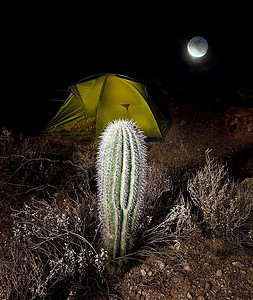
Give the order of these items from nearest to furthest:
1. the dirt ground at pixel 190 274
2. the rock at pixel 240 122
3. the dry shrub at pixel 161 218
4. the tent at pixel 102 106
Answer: the dirt ground at pixel 190 274 < the dry shrub at pixel 161 218 < the tent at pixel 102 106 < the rock at pixel 240 122

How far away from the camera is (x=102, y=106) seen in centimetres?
482

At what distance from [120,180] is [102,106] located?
10.2 ft

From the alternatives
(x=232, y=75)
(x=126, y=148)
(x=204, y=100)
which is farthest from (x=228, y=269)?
(x=232, y=75)

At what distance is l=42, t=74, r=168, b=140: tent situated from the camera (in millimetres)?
4789

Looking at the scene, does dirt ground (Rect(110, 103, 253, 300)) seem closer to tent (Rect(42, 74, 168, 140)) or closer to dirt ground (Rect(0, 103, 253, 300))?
dirt ground (Rect(0, 103, 253, 300))

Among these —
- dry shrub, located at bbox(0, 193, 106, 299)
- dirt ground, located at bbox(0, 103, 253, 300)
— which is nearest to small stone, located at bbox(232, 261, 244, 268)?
dirt ground, located at bbox(0, 103, 253, 300)

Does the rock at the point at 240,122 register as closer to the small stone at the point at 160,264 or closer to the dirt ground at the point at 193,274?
the dirt ground at the point at 193,274

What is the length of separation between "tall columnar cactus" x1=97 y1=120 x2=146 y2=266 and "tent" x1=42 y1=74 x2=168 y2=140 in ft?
Answer: 9.44

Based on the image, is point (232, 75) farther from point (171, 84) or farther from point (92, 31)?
point (92, 31)

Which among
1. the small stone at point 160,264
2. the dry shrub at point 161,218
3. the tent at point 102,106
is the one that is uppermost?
the tent at point 102,106

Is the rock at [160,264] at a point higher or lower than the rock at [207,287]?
higher

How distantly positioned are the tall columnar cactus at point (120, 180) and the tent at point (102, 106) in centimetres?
288

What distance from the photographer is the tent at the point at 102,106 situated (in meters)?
4.79

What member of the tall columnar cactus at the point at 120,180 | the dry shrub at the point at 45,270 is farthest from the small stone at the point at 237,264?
the dry shrub at the point at 45,270
